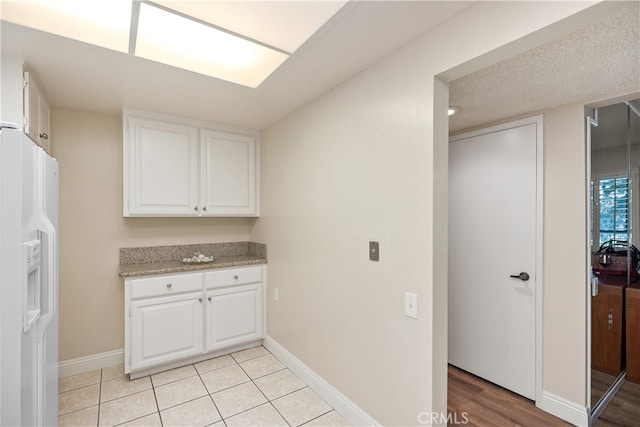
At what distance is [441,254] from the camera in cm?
156

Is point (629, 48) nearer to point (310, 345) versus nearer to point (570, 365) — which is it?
point (570, 365)

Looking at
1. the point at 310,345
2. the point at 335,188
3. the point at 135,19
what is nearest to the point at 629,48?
the point at 335,188

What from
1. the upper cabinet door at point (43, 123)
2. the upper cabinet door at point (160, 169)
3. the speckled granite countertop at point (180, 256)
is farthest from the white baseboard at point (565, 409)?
the upper cabinet door at point (43, 123)

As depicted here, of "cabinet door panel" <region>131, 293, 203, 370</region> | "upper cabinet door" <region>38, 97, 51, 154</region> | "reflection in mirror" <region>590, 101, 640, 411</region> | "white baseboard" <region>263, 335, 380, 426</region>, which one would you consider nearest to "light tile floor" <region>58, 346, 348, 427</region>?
"white baseboard" <region>263, 335, 380, 426</region>

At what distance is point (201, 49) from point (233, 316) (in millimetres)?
2252

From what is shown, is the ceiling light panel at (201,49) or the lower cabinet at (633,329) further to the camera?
the lower cabinet at (633,329)

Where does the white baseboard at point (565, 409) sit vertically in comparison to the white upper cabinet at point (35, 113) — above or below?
below

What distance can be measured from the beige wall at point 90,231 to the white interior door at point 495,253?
9.65ft

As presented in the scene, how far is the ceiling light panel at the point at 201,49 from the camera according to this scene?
1746 mm

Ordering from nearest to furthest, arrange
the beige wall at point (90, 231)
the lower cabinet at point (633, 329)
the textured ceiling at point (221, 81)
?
the textured ceiling at point (221, 81) < the lower cabinet at point (633, 329) < the beige wall at point (90, 231)

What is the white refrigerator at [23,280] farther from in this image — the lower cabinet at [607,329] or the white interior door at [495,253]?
the lower cabinet at [607,329]

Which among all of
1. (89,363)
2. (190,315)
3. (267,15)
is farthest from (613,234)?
(89,363)

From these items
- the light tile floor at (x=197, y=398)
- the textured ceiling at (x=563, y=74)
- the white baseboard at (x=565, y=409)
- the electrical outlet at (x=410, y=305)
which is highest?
the textured ceiling at (x=563, y=74)

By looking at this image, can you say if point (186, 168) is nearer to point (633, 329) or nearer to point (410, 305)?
point (410, 305)
